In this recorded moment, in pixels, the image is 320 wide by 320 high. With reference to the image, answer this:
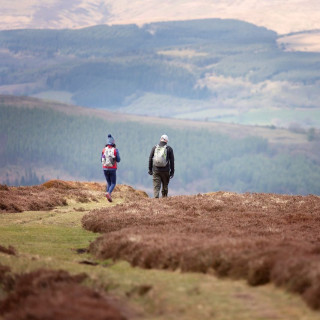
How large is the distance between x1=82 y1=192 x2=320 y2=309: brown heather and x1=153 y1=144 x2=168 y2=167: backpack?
70.9 inches

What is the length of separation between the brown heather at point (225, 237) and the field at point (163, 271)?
1.1 inches

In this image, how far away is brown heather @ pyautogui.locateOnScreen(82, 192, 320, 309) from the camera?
12359mm

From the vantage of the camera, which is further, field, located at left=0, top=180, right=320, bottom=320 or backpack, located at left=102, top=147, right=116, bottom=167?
backpack, located at left=102, top=147, right=116, bottom=167

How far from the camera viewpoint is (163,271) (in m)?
14.1

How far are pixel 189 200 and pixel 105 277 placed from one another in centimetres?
1798

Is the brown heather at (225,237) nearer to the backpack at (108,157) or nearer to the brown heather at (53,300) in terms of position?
the brown heather at (53,300)

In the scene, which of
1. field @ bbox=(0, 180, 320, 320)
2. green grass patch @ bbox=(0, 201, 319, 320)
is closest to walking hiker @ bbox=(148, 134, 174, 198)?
field @ bbox=(0, 180, 320, 320)

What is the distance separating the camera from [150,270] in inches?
563

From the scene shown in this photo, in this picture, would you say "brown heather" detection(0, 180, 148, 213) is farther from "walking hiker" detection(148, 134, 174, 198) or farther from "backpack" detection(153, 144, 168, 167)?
"backpack" detection(153, 144, 168, 167)

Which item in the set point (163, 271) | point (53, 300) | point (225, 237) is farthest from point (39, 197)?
point (53, 300)

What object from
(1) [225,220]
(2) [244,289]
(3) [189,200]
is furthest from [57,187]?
(2) [244,289]

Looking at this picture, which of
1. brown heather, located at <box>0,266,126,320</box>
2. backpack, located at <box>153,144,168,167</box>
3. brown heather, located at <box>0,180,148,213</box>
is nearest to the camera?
brown heather, located at <box>0,266,126,320</box>

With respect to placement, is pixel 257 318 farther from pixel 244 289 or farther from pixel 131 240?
pixel 131 240

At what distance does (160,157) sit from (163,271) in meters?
18.1
